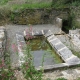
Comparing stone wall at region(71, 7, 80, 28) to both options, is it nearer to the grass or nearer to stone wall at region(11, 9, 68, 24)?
stone wall at region(11, 9, 68, 24)

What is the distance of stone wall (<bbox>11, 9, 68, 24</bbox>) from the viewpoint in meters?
14.7

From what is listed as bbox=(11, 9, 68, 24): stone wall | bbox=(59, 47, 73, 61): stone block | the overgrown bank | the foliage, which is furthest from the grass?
the foliage

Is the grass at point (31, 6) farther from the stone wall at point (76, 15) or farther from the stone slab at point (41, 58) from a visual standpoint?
Answer: the stone slab at point (41, 58)

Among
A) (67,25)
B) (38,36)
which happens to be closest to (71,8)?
(67,25)

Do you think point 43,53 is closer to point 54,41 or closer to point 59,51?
point 59,51

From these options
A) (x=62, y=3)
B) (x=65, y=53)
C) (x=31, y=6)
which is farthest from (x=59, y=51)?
(x=62, y=3)

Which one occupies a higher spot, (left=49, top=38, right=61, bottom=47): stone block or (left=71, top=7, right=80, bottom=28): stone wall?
(left=71, top=7, right=80, bottom=28): stone wall

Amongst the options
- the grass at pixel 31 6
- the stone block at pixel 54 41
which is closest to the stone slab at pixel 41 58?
the stone block at pixel 54 41

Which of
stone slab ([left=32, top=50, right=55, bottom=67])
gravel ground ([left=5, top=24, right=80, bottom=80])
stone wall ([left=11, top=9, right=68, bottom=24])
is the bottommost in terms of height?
stone slab ([left=32, top=50, right=55, bottom=67])

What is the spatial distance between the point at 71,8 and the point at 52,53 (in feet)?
17.9

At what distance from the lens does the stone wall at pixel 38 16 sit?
48.1 ft

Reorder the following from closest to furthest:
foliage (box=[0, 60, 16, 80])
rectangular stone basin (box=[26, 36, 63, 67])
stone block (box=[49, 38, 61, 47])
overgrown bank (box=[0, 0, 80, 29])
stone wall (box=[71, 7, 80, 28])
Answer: foliage (box=[0, 60, 16, 80])
rectangular stone basin (box=[26, 36, 63, 67])
stone block (box=[49, 38, 61, 47])
stone wall (box=[71, 7, 80, 28])
overgrown bank (box=[0, 0, 80, 29])

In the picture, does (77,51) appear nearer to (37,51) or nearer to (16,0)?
(37,51)

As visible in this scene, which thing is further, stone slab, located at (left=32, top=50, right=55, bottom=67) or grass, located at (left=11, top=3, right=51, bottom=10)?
grass, located at (left=11, top=3, right=51, bottom=10)
